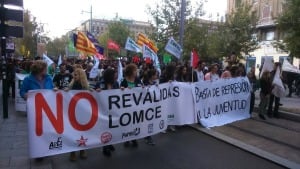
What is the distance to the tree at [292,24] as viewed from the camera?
22112 millimetres

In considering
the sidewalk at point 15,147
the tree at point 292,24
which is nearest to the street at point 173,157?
the sidewalk at point 15,147

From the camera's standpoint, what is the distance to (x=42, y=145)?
579 centimetres

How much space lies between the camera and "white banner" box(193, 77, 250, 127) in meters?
9.08

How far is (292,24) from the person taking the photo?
74.1 ft

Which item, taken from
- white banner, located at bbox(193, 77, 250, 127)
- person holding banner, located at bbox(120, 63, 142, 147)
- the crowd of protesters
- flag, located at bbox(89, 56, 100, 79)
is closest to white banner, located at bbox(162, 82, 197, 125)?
white banner, located at bbox(193, 77, 250, 127)

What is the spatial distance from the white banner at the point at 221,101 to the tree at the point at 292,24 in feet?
44.9

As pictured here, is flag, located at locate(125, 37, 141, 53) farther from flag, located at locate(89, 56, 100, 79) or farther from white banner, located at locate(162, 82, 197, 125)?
white banner, located at locate(162, 82, 197, 125)

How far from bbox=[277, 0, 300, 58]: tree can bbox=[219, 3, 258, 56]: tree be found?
39.9 ft

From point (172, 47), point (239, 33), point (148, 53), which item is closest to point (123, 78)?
point (172, 47)

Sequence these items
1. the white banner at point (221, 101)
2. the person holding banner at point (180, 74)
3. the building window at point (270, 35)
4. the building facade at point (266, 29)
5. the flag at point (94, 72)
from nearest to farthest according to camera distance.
Result: the white banner at point (221, 101), the person holding banner at point (180, 74), the flag at point (94, 72), the building facade at point (266, 29), the building window at point (270, 35)

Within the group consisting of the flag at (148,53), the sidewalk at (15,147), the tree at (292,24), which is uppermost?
the tree at (292,24)

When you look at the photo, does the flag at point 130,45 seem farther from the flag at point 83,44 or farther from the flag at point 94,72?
the flag at point 83,44

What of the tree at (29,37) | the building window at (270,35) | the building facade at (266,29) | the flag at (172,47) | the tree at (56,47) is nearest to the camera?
the flag at (172,47)

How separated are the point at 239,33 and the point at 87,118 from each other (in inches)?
1244
